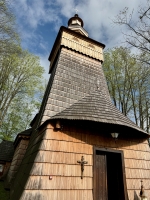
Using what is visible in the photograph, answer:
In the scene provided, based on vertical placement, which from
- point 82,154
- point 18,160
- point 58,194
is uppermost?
point 82,154

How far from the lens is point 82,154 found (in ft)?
15.2

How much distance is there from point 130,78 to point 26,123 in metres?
16.3

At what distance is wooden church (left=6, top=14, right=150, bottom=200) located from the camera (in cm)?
395

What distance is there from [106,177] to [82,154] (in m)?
1.33

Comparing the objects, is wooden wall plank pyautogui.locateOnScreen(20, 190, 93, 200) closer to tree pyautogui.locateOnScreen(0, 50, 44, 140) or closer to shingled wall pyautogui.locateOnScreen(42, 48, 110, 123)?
shingled wall pyautogui.locateOnScreen(42, 48, 110, 123)

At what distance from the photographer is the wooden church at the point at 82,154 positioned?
3945 mm

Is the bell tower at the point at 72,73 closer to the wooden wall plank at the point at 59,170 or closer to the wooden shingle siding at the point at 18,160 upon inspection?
the wooden wall plank at the point at 59,170

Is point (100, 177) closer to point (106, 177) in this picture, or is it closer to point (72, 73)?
point (106, 177)

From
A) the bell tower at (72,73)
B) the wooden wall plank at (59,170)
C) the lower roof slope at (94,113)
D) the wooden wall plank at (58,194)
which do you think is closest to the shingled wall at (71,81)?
the bell tower at (72,73)

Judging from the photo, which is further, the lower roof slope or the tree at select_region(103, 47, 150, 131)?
the tree at select_region(103, 47, 150, 131)

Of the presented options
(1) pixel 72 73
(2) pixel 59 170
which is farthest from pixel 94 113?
(1) pixel 72 73

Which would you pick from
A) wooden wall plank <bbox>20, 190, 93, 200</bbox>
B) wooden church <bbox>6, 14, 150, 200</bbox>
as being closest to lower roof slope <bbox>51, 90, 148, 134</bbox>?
wooden church <bbox>6, 14, 150, 200</bbox>

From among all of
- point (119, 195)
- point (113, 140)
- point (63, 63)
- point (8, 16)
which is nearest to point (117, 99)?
point (63, 63)

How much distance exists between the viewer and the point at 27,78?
50.3 feet
